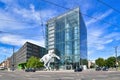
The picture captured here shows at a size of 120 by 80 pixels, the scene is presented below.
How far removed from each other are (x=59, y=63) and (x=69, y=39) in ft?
52.6

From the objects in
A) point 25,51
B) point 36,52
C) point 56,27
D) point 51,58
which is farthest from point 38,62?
point 36,52

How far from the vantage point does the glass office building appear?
396ft

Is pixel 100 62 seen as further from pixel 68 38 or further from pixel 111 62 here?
pixel 68 38

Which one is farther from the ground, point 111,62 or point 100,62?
point 100,62

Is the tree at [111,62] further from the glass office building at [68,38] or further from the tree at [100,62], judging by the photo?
the glass office building at [68,38]

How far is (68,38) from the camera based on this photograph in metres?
124

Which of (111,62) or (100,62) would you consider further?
(100,62)

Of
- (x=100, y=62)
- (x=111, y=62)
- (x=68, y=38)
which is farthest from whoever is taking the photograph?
A: (x=100, y=62)

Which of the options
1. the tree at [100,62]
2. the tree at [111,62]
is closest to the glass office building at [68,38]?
the tree at [100,62]

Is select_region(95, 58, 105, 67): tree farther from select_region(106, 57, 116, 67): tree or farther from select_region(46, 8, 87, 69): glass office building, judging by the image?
select_region(46, 8, 87, 69): glass office building

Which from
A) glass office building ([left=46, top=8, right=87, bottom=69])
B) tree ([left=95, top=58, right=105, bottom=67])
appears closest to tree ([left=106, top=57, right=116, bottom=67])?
tree ([left=95, top=58, right=105, bottom=67])

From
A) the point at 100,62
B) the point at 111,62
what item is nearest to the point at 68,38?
the point at 111,62

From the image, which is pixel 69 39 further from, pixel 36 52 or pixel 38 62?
pixel 36 52

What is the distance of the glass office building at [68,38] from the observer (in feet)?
396
